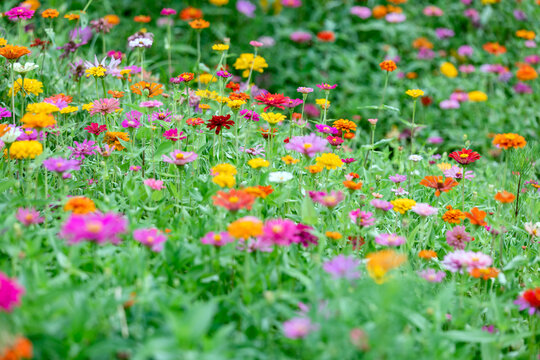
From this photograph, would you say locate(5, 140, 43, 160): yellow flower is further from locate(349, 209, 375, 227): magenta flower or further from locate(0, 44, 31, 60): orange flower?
locate(349, 209, 375, 227): magenta flower

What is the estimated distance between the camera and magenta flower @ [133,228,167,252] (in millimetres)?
1431

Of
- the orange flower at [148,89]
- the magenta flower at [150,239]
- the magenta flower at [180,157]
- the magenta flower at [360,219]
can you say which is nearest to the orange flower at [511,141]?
the magenta flower at [360,219]

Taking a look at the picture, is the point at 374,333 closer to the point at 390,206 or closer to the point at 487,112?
the point at 390,206

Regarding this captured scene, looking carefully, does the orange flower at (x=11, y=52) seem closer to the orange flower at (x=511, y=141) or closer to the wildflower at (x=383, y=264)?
the wildflower at (x=383, y=264)

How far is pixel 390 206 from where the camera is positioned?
6.16 ft

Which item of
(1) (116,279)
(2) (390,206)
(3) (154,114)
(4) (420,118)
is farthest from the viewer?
(4) (420,118)

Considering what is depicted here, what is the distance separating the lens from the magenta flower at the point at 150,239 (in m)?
1.43

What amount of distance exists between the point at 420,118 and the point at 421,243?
8.30 ft

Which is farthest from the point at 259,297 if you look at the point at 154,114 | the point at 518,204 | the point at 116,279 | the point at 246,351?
the point at 518,204

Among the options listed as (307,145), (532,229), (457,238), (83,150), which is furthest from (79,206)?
(532,229)

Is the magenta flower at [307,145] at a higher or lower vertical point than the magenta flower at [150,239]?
higher

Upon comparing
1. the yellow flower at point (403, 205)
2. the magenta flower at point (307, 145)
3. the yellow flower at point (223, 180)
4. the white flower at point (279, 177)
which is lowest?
the yellow flower at point (403, 205)

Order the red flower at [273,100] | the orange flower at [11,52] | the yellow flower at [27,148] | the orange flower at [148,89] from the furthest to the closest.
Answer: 1. the orange flower at [148,89]
2. the red flower at [273,100]
3. the orange flower at [11,52]
4. the yellow flower at [27,148]

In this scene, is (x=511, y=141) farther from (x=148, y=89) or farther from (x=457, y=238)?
(x=148, y=89)
